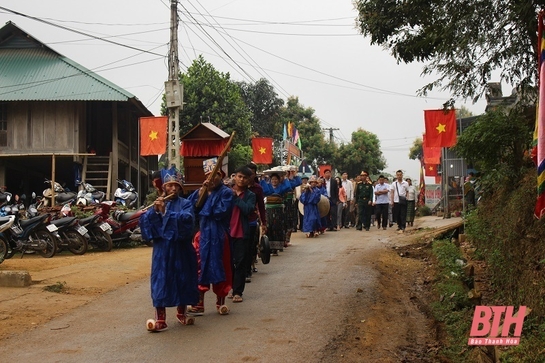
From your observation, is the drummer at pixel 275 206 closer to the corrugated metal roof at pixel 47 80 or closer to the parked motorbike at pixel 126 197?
the parked motorbike at pixel 126 197

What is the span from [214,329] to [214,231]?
139 centimetres

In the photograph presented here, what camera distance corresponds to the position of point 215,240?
27.5 feet

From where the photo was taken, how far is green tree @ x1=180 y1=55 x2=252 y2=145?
3572 cm

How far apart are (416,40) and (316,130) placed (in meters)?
46.4

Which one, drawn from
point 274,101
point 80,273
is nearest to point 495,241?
point 80,273

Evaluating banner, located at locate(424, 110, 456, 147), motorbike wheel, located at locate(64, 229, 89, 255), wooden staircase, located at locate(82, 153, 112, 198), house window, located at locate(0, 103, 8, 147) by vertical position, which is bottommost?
motorbike wheel, located at locate(64, 229, 89, 255)

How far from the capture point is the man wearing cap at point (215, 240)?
27.2ft

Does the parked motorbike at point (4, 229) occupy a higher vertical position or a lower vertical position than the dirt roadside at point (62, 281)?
higher

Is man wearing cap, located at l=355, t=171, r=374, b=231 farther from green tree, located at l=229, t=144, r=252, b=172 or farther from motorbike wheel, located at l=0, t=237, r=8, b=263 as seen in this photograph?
green tree, located at l=229, t=144, r=252, b=172

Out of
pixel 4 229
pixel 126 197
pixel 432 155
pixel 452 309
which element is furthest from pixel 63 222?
pixel 432 155

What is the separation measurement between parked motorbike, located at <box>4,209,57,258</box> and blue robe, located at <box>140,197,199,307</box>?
9.10 metres

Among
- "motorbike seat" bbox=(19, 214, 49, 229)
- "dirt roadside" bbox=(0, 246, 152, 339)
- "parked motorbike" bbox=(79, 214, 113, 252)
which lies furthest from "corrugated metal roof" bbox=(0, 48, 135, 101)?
"dirt roadside" bbox=(0, 246, 152, 339)

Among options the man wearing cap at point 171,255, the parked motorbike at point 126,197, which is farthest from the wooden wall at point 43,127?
the man wearing cap at point 171,255

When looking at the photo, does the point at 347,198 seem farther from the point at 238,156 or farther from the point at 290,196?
the point at 238,156
